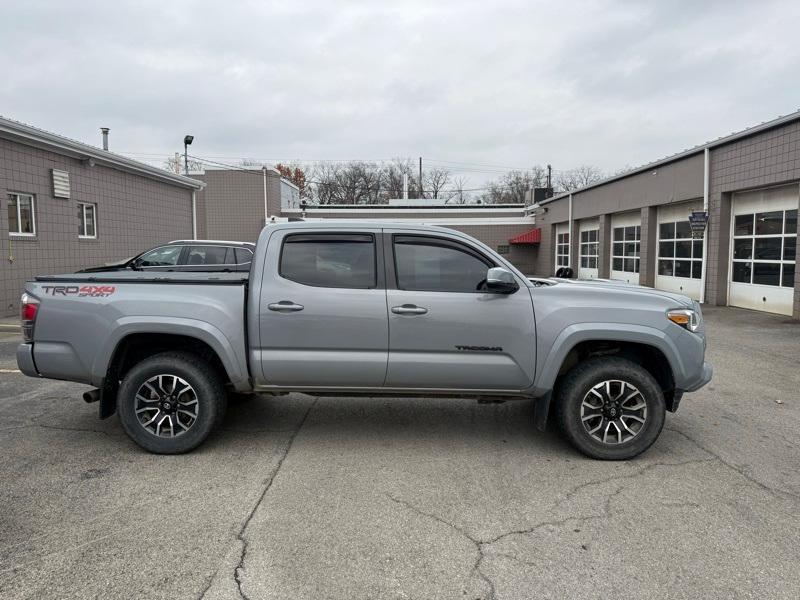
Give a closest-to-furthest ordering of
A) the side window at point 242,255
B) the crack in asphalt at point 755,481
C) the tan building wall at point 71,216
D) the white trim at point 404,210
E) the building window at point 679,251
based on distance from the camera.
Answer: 1. the crack in asphalt at point 755,481
2. the side window at point 242,255
3. the tan building wall at point 71,216
4. the building window at point 679,251
5. the white trim at point 404,210

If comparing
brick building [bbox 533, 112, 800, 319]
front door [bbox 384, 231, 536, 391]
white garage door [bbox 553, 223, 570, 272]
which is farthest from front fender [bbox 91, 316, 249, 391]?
white garage door [bbox 553, 223, 570, 272]

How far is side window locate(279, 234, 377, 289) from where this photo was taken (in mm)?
4723

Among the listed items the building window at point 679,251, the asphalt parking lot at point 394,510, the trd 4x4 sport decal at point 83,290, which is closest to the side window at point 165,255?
the asphalt parking lot at point 394,510

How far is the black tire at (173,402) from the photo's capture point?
15.2 ft

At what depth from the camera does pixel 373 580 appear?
298 cm

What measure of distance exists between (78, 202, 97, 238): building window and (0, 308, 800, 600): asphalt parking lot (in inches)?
461

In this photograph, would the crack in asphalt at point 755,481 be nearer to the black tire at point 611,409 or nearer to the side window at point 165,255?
the black tire at point 611,409

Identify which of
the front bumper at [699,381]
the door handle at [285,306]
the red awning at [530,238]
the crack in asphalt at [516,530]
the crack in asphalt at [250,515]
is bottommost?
the crack in asphalt at [516,530]

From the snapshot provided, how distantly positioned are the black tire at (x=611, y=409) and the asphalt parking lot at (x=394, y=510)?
0.14 metres

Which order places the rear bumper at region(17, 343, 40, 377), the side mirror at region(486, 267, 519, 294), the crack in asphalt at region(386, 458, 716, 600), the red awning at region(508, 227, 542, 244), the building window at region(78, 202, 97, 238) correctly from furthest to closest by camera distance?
the red awning at region(508, 227, 542, 244) < the building window at region(78, 202, 97, 238) < the rear bumper at region(17, 343, 40, 377) < the side mirror at region(486, 267, 519, 294) < the crack in asphalt at region(386, 458, 716, 600)

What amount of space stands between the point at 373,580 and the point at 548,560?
969mm

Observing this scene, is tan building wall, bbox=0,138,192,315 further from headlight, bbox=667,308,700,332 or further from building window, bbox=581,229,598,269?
building window, bbox=581,229,598,269

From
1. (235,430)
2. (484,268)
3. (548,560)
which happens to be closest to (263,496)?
(235,430)

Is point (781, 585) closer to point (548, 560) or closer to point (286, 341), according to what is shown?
point (548, 560)
